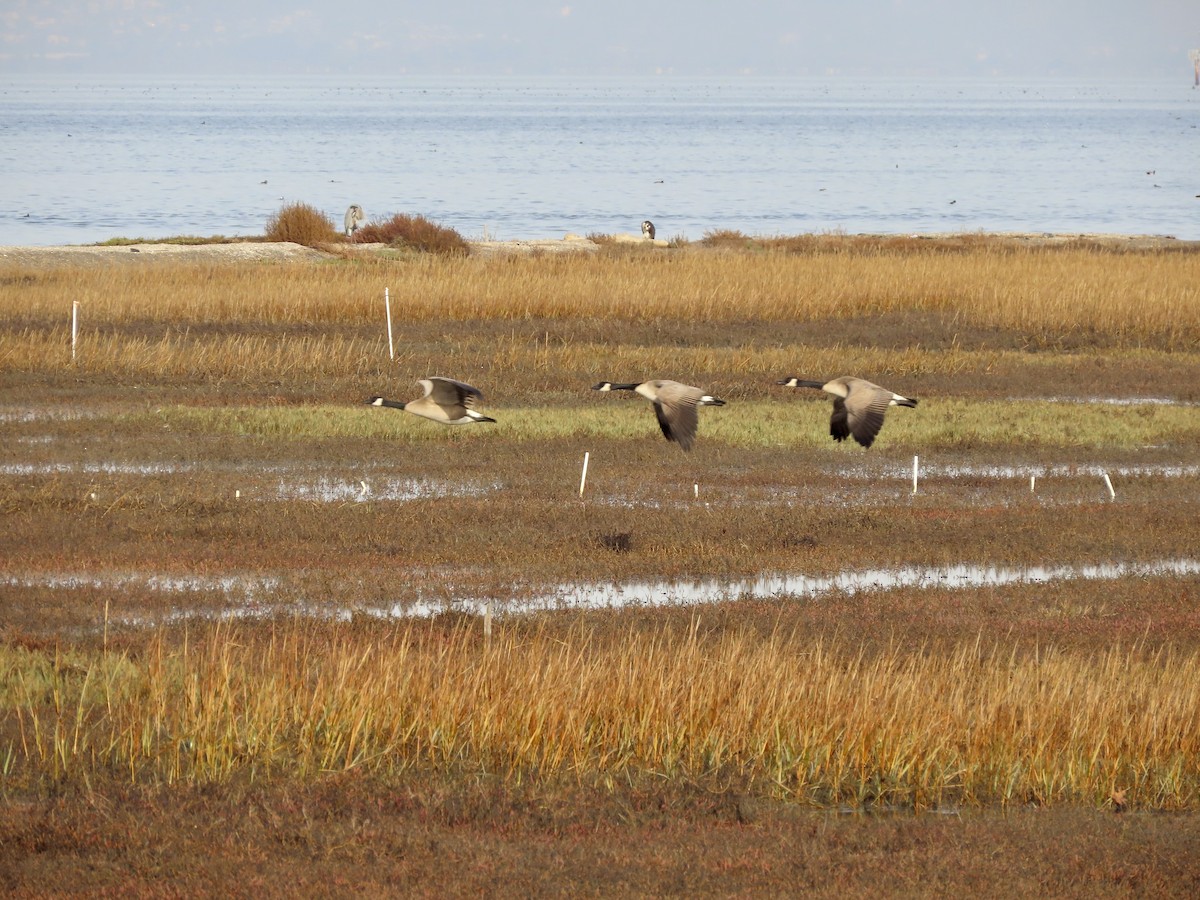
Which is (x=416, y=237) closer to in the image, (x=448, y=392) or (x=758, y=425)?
(x=758, y=425)

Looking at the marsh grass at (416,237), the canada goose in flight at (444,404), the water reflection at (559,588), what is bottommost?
the water reflection at (559,588)

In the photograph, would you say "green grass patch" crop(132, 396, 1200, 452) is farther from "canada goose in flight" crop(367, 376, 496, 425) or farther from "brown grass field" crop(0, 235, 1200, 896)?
"canada goose in flight" crop(367, 376, 496, 425)

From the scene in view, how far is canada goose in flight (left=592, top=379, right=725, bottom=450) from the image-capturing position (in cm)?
1255

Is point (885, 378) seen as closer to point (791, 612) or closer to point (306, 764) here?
point (791, 612)

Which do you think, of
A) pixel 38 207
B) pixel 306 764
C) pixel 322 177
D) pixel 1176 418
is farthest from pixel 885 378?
pixel 322 177

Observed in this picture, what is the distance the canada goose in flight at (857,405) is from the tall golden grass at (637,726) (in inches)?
114

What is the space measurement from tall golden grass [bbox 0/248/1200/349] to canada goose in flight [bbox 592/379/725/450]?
64.5 ft

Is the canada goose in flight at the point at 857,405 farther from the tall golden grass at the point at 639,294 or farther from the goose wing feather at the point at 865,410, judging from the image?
the tall golden grass at the point at 639,294

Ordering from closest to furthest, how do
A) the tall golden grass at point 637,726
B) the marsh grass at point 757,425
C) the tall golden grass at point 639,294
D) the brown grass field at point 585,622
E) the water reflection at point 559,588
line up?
the brown grass field at point 585,622, the tall golden grass at point 637,726, the water reflection at point 559,588, the marsh grass at point 757,425, the tall golden grass at point 639,294

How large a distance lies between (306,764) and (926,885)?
339cm

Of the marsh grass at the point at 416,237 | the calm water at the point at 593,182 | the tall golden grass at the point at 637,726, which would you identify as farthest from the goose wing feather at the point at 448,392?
the calm water at the point at 593,182

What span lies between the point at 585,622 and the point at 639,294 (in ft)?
72.6

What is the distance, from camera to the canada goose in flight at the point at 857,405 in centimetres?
1289

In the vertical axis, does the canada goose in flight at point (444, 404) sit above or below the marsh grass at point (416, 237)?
above
